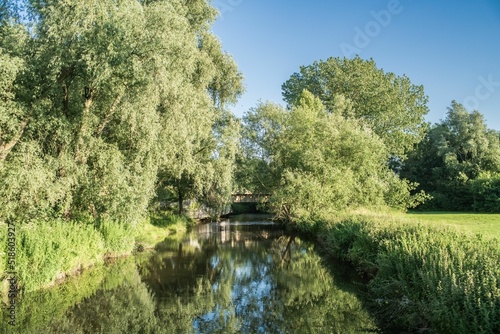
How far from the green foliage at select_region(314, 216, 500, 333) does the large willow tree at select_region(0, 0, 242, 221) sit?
11.8 m

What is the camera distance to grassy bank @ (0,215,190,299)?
13508mm

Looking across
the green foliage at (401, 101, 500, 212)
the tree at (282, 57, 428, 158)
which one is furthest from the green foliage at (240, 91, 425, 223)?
the green foliage at (401, 101, 500, 212)

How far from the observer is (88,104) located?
18594 millimetres

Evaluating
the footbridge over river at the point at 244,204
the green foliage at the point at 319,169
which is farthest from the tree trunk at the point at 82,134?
the footbridge over river at the point at 244,204

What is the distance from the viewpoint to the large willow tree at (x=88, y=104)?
15703 millimetres

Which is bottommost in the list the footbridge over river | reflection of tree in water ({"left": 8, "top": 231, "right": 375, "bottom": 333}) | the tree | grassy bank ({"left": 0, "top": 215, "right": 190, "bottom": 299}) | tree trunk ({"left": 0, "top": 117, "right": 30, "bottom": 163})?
reflection of tree in water ({"left": 8, "top": 231, "right": 375, "bottom": 333})

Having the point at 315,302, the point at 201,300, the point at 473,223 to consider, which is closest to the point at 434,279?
the point at 315,302

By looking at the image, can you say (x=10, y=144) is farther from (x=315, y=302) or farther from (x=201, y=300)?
(x=315, y=302)

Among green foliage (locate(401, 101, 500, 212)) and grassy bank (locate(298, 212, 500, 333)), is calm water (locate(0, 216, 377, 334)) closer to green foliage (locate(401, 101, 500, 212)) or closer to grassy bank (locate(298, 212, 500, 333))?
grassy bank (locate(298, 212, 500, 333))

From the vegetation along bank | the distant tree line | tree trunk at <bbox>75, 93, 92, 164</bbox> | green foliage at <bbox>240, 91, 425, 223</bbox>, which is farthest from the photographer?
green foliage at <bbox>240, 91, 425, 223</bbox>

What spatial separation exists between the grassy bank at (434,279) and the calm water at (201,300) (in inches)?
41.8

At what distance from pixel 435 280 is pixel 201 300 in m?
8.19

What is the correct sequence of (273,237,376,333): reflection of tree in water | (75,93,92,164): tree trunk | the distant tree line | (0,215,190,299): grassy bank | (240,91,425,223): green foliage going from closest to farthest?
(273,237,376,333): reflection of tree in water
(0,215,190,299): grassy bank
the distant tree line
(75,93,92,164): tree trunk
(240,91,425,223): green foliage

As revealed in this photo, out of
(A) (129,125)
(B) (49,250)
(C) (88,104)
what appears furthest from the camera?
(A) (129,125)
